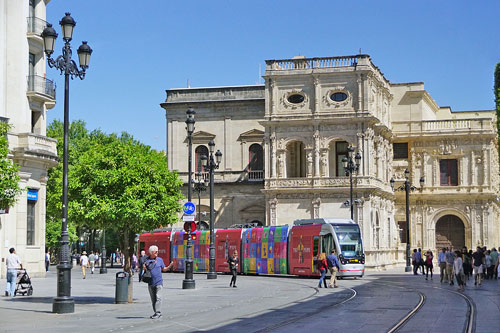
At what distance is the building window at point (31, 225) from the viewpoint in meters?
40.4

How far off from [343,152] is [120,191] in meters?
18.3

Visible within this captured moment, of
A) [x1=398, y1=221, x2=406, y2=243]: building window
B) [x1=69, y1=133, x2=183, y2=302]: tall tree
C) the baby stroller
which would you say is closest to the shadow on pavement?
the baby stroller

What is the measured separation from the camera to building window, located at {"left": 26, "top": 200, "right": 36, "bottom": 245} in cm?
4041

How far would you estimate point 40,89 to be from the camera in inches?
1628

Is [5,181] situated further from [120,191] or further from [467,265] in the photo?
[467,265]

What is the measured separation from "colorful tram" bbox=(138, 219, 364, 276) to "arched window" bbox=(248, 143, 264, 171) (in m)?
12.7

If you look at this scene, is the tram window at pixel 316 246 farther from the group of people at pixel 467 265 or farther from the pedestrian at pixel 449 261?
the pedestrian at pixel 449 261

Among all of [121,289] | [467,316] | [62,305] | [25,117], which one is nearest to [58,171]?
[25,117]

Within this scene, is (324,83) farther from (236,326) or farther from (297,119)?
(236,326)

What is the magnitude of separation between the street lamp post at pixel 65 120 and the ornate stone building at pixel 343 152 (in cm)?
3836

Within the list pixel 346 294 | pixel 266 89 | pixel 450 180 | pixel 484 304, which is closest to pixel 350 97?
pixel 266 89

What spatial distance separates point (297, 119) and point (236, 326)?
4317cm

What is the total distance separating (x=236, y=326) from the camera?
695 inches

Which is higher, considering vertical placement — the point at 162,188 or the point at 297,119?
the point at 297,119
